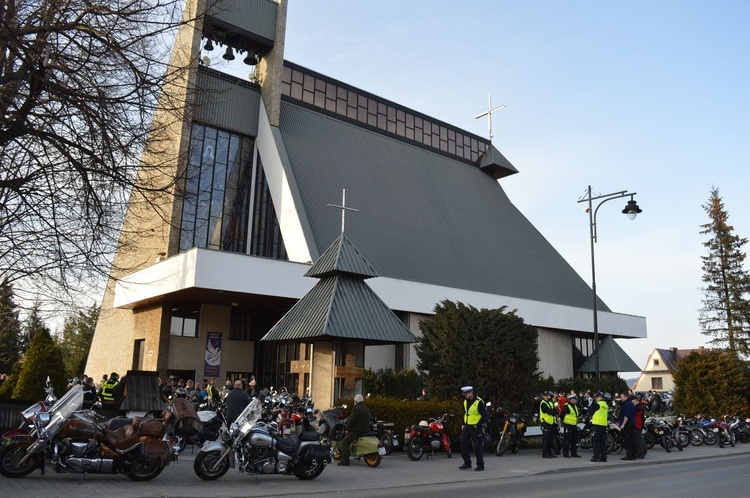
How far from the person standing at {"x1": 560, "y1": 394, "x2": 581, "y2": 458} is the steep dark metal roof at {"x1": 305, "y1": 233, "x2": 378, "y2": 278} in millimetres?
6812

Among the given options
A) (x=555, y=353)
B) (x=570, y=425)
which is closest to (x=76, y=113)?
(x=570, y=425)

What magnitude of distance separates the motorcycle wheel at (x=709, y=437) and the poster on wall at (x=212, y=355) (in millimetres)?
21262

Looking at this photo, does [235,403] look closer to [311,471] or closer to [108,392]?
[311,471]

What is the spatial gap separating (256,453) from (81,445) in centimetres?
289

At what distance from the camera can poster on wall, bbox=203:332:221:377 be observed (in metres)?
30.7

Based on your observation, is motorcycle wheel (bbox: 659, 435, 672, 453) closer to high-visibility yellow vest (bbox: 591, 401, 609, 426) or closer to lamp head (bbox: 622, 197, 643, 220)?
high-visibility yellow vest (bbox: 591, 401, 609, 426)

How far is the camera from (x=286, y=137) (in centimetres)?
3500

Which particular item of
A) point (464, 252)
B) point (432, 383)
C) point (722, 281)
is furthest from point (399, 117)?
point (722, 281)

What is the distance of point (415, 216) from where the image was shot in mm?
38344

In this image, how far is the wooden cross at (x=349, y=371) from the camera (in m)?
15.9

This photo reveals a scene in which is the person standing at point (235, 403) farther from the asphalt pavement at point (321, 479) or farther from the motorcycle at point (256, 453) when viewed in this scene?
the motorcycle at point (256, 453)

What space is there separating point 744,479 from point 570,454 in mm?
6750

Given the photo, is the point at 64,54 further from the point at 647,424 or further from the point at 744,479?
the point at 647,424

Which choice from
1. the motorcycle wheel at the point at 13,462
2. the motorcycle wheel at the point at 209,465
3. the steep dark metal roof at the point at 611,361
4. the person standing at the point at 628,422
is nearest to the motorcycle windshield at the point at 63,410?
the motorcycle wheel at the point at 13,462
